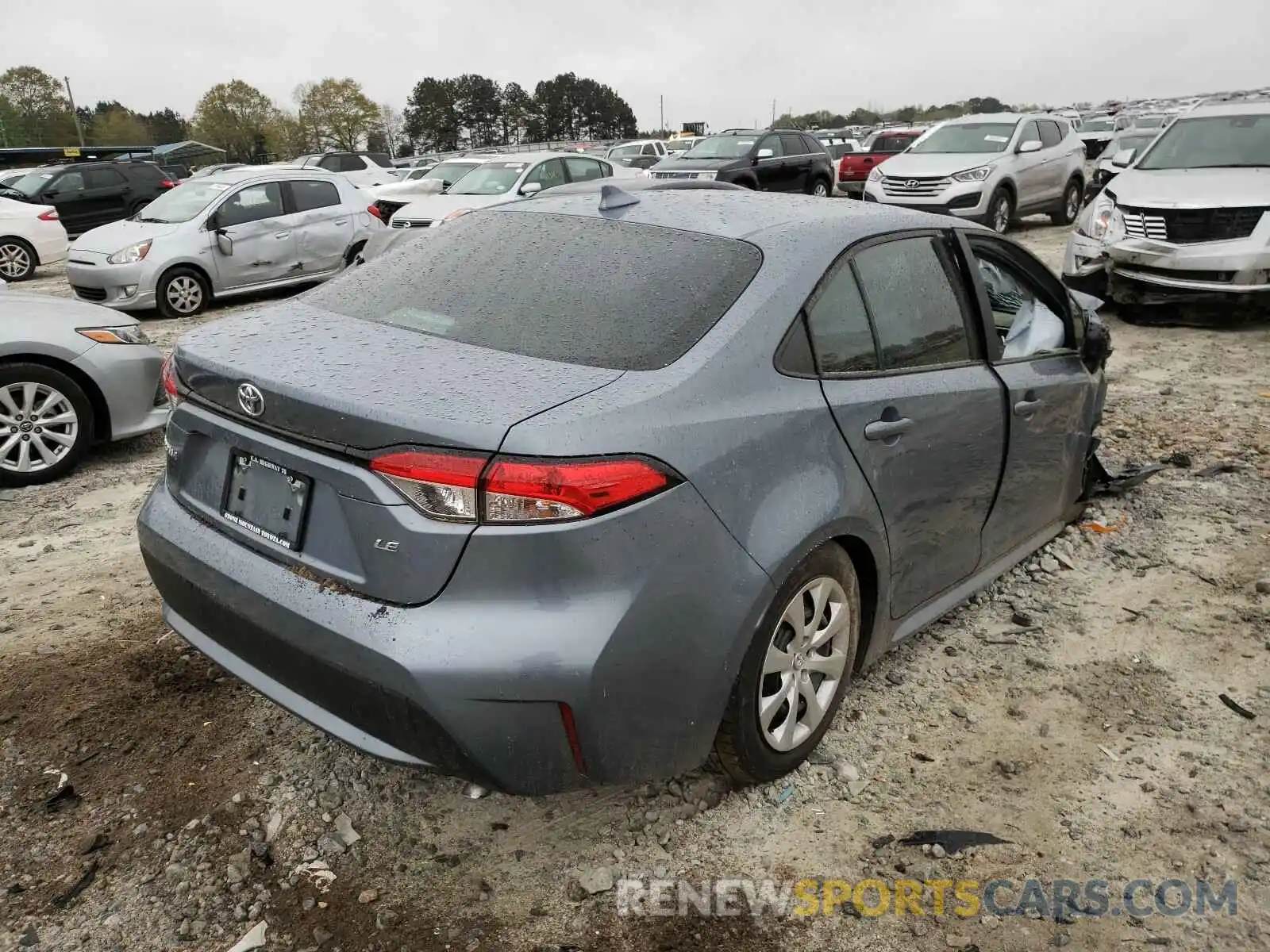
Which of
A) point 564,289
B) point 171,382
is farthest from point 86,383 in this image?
point 564,289

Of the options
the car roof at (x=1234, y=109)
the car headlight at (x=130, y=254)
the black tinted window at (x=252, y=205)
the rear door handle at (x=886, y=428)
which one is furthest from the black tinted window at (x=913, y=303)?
the black tinted window at (x=252, y=205)

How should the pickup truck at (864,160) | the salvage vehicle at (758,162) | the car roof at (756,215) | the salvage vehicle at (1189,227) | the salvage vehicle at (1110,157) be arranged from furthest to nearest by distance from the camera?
the pickup truck at (864,160) → the salvage vehicle at (758,162) → the salvage vehicle at (1110,157) → the salvage vehicle at (1189,227) → the car roof at (756,215)

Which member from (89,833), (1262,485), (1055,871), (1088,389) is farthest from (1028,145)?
(89,833)

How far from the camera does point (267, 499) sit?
2.41 metres

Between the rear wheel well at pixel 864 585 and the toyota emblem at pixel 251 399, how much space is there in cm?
152

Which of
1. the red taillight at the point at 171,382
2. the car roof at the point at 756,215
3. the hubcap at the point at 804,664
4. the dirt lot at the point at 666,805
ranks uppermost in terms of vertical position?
the car roof at the point at 756,215

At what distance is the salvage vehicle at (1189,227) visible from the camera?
26.5 feet

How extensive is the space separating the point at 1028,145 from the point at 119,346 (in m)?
13.6

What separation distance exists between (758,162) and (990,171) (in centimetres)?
463

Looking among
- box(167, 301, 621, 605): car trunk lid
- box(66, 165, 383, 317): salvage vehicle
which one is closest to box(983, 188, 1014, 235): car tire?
box(66, 165, 383, 317): salvage vehicle

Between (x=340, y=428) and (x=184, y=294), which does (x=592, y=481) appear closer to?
(x=340, y=428)

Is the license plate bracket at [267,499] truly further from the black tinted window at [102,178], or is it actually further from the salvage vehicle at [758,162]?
the black tinted window at [102,178]

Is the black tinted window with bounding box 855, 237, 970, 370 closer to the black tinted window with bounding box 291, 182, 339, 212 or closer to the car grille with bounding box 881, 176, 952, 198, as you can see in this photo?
the black tinted window with bounding box 291, 182, 339, 212

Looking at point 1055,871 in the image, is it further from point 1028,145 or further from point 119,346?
point 1028,145
